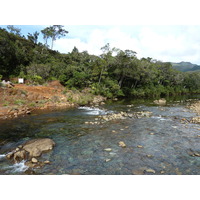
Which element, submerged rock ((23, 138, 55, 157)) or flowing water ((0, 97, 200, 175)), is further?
submerged rock ((23, 138, 55, 157))

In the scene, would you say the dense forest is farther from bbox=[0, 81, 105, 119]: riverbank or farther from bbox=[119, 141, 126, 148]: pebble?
bbox=[119, 141, 126, 148]: pebble

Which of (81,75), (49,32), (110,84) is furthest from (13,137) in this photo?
(49,32)

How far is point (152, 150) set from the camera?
6855mm

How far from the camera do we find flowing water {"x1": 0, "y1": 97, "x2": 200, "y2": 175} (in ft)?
17.6

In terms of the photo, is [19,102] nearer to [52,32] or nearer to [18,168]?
[18,168]

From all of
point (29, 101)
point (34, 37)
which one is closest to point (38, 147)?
point (29, 101)

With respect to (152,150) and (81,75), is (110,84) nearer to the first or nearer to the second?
(81,75)

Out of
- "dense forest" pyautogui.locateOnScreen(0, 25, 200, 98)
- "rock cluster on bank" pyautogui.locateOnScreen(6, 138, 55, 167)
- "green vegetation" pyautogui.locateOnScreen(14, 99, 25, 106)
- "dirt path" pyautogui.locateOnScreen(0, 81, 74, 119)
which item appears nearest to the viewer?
"rock cluster on bank" pyautogui.locateOnScreen(6, 138, 55, 167)

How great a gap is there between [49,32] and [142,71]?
34376 mm

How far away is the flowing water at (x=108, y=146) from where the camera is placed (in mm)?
5375

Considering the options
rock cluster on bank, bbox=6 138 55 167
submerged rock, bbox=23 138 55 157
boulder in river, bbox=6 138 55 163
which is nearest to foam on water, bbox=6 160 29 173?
rock cluster on bank, bbox=6 138 55 167

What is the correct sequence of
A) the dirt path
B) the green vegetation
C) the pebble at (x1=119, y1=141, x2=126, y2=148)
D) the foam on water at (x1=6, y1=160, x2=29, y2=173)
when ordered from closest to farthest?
the foam on water at (x1=6, y1=160, x2=29, y2=173) → the pebble at (x1=119, y1=141, x2=126, y2=148) → the dirt path → the green vegetation

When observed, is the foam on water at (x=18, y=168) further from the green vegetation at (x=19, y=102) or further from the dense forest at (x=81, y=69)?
the dense forest at (x=81, y=69)

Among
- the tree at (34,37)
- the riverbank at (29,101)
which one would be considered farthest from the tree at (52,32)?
the riverbank at (29,101)
